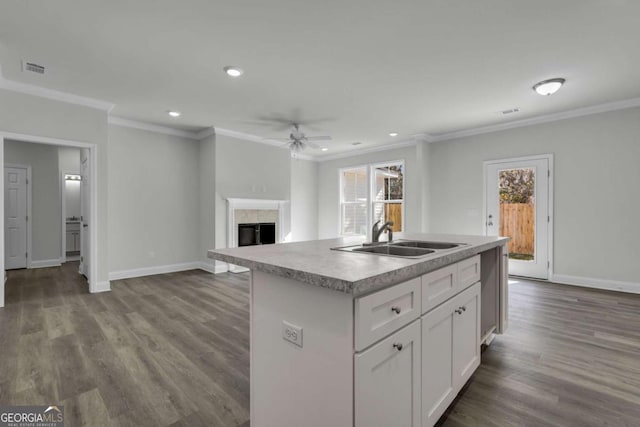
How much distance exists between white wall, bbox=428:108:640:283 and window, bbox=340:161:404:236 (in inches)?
79.6

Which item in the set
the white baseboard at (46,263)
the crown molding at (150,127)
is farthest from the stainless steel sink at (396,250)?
the white baseboard at (46,263)

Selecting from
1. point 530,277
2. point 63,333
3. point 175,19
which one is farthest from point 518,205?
point 63,333

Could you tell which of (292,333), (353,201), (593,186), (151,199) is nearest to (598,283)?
(593,186)

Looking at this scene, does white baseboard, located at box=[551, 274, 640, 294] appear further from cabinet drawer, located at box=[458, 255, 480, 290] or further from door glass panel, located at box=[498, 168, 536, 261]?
cabinet drawer, located at box=[458, 255, 480, 290]

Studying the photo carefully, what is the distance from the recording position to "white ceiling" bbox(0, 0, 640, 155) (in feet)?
7.51

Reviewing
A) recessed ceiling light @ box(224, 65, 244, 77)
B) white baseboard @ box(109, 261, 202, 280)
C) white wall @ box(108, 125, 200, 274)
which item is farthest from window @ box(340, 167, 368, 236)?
recessed ceiling light @ box(224, 65, 244, 77)

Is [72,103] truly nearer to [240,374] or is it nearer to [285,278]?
[240,374]

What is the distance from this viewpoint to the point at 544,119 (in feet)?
15.9

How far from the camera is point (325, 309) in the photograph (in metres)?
1.14

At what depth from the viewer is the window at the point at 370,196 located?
6.87 meters

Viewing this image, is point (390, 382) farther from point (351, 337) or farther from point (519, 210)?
point (519, 210)

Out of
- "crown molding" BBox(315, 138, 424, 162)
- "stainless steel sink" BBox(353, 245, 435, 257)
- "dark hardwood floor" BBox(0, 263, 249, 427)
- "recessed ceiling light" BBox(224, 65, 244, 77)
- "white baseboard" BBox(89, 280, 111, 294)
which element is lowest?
"dark hardwood floor" BBox(0, 263, 249, 427)

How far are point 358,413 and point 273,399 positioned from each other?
486 millimetres

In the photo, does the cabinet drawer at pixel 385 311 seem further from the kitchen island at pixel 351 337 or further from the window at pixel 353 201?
the window at pixel 353 201
